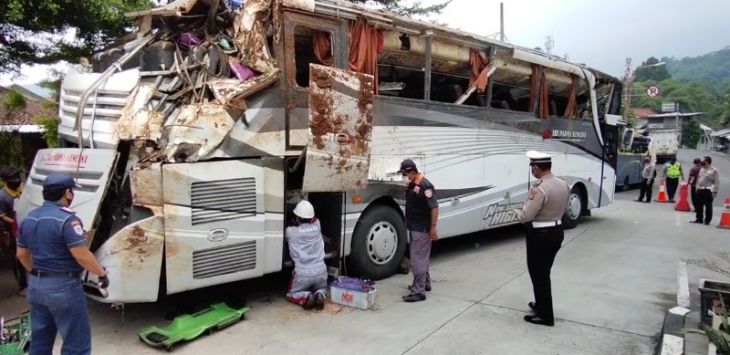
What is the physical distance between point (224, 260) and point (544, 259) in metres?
3.17

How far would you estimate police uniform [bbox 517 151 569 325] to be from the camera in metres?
5.34

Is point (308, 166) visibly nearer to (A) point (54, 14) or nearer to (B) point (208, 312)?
(B) point (208, 312)

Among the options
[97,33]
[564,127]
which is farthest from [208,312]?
[564,127]

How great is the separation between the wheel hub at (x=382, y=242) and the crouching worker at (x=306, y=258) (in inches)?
41.5

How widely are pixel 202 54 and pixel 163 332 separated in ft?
9.13

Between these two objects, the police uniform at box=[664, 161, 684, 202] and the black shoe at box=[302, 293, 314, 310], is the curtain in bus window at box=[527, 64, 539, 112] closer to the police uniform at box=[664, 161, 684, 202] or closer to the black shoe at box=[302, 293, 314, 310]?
the black shoe at box=[302, 293, 314, 310]

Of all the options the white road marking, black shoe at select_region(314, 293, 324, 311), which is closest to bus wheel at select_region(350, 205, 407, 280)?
black shoe at select_region(314, 293, 324, 311)

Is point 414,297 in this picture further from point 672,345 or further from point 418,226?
point 672,345

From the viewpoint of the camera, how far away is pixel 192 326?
5.09 m

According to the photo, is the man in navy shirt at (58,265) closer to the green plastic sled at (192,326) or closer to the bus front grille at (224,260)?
the green plastic sled at (192,326)

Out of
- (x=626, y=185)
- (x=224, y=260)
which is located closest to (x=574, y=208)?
(x=224, y=260)

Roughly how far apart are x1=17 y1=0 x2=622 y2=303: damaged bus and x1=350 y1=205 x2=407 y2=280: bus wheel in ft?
0.07

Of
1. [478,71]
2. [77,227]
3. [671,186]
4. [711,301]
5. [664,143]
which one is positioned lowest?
[711,301]

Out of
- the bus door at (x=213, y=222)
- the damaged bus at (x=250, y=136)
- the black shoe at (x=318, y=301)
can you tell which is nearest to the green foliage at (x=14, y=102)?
the damaged bus at (x=250, y=136)
